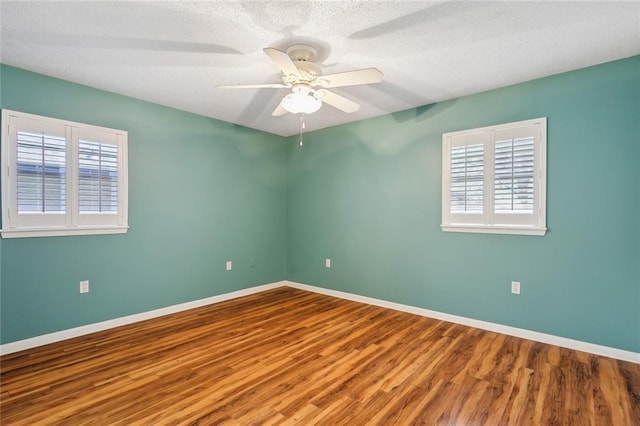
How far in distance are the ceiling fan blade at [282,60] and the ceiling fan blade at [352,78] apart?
22 cm

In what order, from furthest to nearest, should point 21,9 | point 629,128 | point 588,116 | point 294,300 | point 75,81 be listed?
point 294,300, point 75,81, point 588,116, point 629,128, point 21,9

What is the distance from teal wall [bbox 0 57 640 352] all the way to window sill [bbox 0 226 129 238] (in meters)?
0.06

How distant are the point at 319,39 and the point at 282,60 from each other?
20.0 inches

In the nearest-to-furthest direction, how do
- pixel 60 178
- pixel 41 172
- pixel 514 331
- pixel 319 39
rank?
1. pixel 319 39
2. pixel 41 172
3. pixel 60 178
4. pixel 514 331

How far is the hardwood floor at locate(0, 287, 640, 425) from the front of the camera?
1.92m

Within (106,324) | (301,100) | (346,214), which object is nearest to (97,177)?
(106,324)

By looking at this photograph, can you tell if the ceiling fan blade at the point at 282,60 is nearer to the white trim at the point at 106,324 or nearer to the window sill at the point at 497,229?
the window sill at the point at 497,229

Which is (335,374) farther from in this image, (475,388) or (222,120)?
(222,120)

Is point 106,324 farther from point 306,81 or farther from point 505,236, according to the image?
point 505,236

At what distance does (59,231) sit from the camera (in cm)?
297

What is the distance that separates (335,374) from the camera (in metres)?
2.39

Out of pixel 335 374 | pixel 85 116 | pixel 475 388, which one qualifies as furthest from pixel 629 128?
pixel 85 116

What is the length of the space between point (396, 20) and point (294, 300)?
352 centimetres

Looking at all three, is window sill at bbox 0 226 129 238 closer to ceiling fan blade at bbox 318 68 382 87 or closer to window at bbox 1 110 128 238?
window at bbox 1 110 128 238
